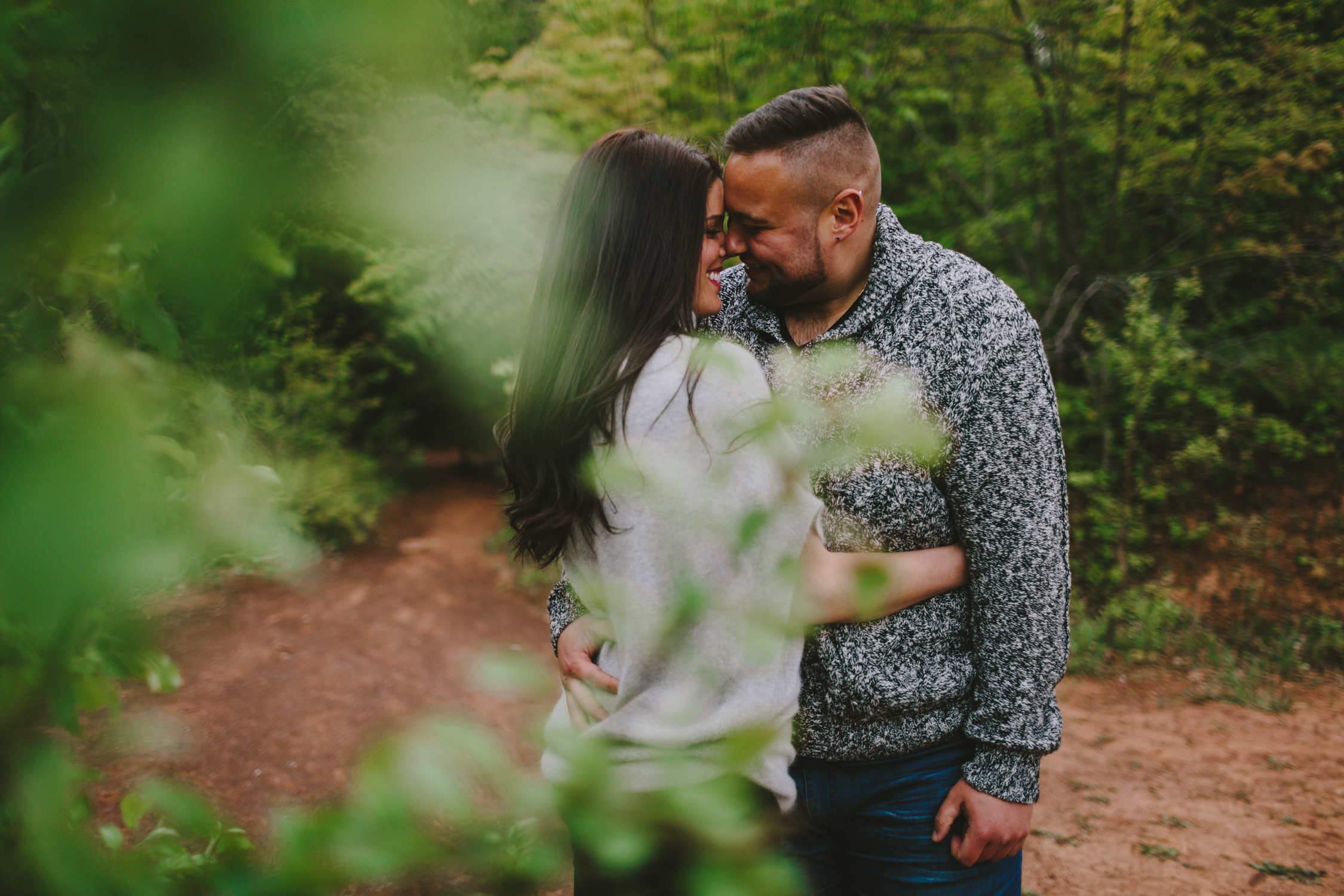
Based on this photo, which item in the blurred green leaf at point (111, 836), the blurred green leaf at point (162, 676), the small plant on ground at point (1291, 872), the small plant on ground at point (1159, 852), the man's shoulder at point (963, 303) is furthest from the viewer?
the small plant on ground at point (1159, 852)

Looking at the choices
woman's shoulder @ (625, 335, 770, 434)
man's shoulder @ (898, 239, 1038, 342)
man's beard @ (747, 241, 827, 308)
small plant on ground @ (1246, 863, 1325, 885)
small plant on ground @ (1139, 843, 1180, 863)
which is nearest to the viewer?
woman's shoulder @ (625, 335, 770, 434)

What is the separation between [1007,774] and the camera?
4.48 feet

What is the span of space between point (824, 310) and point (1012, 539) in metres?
0.61

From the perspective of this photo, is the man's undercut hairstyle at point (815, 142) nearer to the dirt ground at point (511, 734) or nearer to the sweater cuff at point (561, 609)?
the sweater cuff at point (561, 609)

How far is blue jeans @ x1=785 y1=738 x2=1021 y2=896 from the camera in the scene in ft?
4.61

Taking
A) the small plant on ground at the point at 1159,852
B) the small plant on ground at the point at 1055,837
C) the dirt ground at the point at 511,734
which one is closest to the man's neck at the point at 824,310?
the dirt ground at the point at 511,734

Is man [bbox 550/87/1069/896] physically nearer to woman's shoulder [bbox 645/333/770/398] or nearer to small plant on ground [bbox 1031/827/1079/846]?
woman's shoulder [bbox 645/333/770/398]

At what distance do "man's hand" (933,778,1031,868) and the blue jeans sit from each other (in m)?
0.02

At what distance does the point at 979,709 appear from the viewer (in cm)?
140

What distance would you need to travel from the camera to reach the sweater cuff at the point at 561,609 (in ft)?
4.83

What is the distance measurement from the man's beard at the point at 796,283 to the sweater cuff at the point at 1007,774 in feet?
3.12

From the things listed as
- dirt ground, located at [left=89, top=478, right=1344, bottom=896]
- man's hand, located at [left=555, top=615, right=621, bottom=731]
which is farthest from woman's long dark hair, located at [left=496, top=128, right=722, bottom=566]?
dirt ground, located at [left=89, top=478, right=1344, bottom=896]

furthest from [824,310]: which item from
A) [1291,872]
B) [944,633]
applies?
[1291,872]

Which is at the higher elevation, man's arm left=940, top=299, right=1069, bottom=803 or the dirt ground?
man's arm left=940, top=299, right=1069, bottom=803
